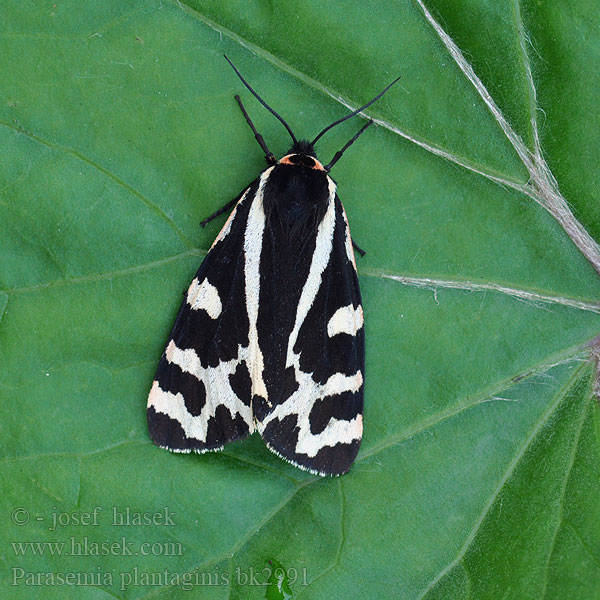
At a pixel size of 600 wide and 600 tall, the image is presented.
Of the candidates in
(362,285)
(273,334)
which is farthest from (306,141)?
(273,334)

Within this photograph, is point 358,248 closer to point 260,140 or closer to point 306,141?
point 306,141

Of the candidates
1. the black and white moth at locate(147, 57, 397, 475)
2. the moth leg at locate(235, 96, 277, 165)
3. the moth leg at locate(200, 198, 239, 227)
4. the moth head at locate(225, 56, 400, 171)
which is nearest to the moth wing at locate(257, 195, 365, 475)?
the black and white moth at locate(147, 57, 397, 475)

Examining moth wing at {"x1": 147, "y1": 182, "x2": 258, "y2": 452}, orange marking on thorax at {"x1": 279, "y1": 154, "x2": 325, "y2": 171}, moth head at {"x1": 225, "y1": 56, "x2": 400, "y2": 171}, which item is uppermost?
moth head at {"x1": 225, "y1": 56, "x2": 400, "y2": 171}

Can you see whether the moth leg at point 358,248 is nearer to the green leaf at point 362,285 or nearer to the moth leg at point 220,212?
the green leaf at point 362,285

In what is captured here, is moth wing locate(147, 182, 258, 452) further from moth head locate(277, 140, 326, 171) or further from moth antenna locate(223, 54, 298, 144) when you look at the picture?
moth antenna locate(223, 54, 298, 144)

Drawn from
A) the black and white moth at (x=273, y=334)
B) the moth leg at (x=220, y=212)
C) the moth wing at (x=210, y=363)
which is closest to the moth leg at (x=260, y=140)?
the black and white moth at (x=273, y=334)
